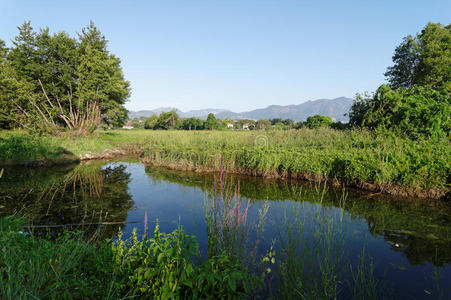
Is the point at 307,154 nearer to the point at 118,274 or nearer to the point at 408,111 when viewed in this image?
the point at 408,111

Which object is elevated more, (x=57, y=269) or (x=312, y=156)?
(x=312, y=156)

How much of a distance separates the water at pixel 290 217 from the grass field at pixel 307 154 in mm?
784

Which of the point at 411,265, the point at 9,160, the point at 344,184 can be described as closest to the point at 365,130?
the point at 344,184

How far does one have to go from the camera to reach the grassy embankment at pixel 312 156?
6.88 metres

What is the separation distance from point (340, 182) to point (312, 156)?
1.40 m

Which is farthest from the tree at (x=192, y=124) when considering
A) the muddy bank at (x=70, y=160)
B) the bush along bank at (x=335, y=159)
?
the bush along bank at (x=335, y=159)

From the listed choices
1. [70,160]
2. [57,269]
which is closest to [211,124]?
[70,160]

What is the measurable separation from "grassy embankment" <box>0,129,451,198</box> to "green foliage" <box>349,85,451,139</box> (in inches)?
34.8

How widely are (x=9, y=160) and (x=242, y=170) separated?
12204 mm

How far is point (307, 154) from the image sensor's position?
362 inches

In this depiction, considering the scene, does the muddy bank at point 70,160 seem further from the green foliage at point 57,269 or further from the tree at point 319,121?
the tree at point 319,121

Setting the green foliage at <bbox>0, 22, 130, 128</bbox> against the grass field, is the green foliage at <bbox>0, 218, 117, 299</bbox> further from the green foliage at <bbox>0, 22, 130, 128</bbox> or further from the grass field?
the green foliage at <bbox>0, 22, 130, 128</bbox>

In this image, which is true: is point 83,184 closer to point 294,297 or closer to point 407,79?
point 294,297

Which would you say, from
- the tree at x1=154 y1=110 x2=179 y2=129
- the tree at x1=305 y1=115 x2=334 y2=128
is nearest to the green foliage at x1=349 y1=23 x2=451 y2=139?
the tree at x1=305 y1=115 x2=334 y2=128
